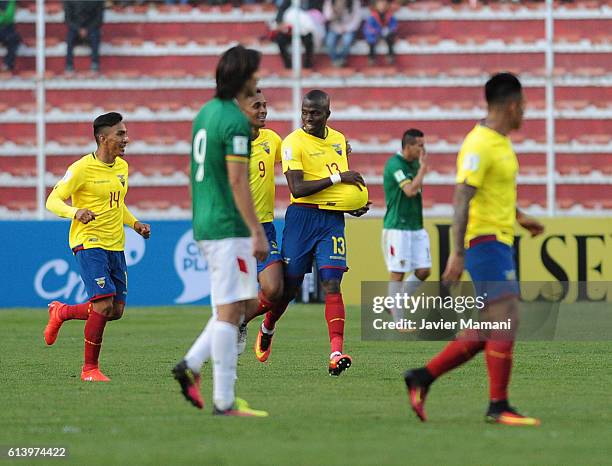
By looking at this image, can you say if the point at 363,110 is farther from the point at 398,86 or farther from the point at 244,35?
the point at 244,35

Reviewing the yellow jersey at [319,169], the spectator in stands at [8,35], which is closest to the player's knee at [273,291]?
the yellow jersey at [319,169]

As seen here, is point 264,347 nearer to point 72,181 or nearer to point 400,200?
point 72,181

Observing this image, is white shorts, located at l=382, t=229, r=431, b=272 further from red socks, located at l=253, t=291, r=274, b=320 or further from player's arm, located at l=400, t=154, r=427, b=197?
red socks, located at l=253, t=291, r=274, b=320

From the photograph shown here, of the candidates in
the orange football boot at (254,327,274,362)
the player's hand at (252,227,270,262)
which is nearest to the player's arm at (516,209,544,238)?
the player's hand at (252,227,270,262)

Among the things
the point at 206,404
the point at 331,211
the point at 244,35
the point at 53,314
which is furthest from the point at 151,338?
the point at 244,35

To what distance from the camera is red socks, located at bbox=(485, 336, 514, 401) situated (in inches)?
313

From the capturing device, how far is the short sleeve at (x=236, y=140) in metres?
8.00

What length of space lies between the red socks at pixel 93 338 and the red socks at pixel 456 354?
156 inches

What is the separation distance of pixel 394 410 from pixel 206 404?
1.29 meters

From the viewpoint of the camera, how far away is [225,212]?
8.12 m

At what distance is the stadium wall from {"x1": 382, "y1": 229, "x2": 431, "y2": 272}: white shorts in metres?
3.60

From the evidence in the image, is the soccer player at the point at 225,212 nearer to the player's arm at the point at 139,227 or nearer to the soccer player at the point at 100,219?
the soccer player at the point at 100,219

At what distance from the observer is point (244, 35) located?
28.3m
